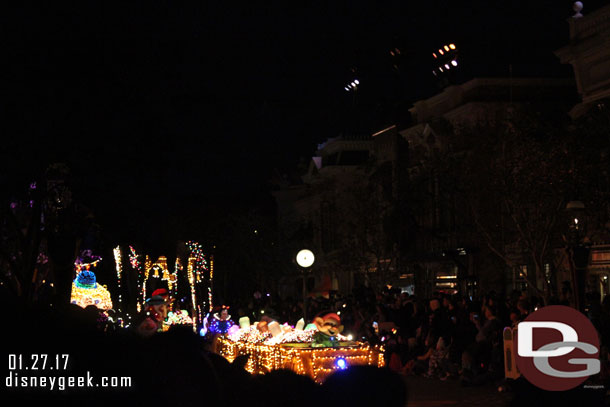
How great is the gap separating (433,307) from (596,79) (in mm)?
11913

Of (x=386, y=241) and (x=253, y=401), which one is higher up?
(x=386, y=241)

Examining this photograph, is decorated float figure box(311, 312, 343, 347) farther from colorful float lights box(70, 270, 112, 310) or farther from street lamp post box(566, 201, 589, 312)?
colorful float lights box(70, 270, 112, 310)

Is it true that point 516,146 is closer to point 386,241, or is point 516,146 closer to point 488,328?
point 488,328

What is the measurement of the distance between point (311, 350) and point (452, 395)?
10.3 ft

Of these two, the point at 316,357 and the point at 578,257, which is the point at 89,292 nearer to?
the point at 316,357

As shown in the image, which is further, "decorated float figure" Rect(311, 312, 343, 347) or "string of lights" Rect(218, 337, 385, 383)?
"decorated float figure" Rect(311, 312, 343, 347)

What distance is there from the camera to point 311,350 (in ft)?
51.3

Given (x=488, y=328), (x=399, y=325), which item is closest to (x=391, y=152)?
(x=399, y=325)

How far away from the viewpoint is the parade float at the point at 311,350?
1552cm

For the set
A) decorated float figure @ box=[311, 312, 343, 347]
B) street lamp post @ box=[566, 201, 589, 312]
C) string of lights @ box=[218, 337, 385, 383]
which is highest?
street lamp post @ box=[566, 201, 589, 312]

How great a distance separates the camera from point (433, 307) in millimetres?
21766

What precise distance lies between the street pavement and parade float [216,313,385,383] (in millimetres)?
1019

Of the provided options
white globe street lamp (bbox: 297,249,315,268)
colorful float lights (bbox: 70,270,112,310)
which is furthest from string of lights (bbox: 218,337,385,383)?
colorful float lights (bbox: 70,270,112,310)

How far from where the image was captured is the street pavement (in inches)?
627
